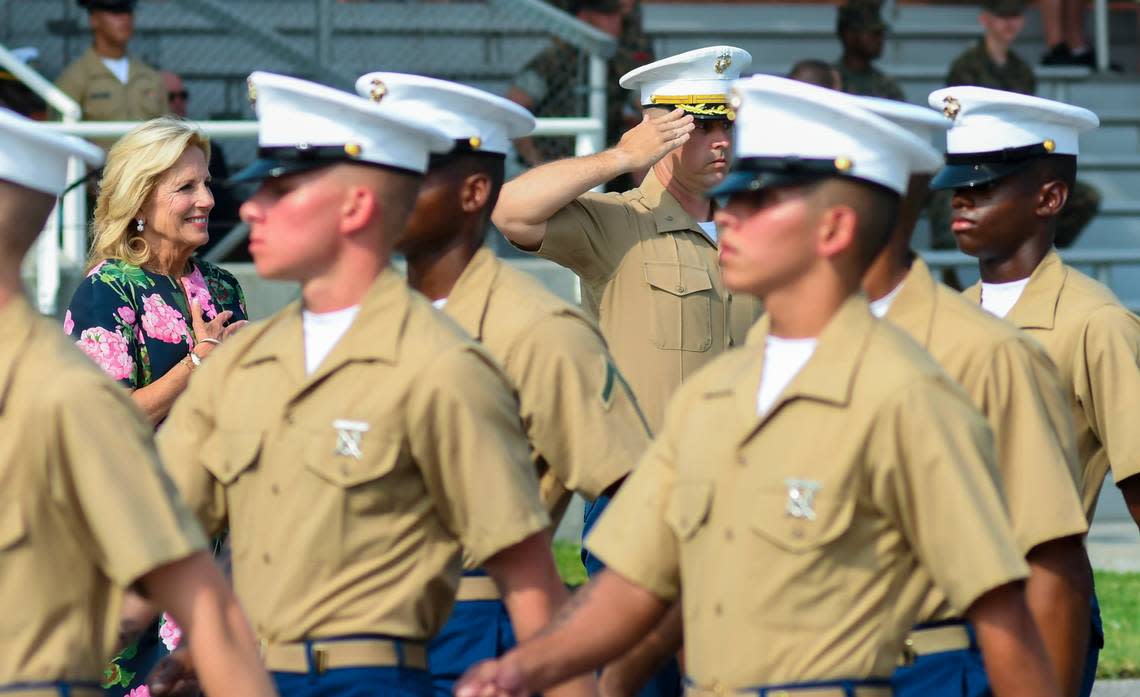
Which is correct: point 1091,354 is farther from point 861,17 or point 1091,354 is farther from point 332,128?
point 861,17

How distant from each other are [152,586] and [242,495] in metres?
0.56

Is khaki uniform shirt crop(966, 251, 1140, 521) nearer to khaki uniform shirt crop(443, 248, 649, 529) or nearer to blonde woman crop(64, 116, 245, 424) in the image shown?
khaki uniform shirt crop(443, 248, 649, 529)

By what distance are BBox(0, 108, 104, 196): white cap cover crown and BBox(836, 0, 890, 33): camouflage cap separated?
9.16 m

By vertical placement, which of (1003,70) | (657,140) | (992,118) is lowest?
(1003,70)

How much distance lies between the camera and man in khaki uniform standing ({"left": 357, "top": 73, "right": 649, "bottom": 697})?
430 cm

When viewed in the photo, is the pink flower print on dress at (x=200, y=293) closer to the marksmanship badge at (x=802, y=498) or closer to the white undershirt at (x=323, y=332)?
the white undershirt at (x=323, y=332)

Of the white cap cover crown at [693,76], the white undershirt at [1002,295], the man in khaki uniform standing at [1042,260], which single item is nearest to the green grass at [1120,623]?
the man in khaki uniform standing at [1042,260]

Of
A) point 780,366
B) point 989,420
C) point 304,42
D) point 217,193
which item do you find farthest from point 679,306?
point 304,42

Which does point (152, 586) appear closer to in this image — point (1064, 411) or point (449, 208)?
point (449, 208)

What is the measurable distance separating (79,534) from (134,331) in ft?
8.35

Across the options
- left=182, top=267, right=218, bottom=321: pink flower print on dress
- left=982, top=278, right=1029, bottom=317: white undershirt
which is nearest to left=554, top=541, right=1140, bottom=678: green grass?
left=182, top=267, right=218, bottom=321: pink flower print on dress

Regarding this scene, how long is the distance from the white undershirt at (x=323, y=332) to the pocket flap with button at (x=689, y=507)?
27.7 inches

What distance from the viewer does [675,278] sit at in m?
5.66

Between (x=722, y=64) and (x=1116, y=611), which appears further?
(x=1116, y=611)
